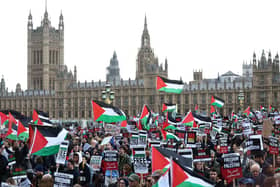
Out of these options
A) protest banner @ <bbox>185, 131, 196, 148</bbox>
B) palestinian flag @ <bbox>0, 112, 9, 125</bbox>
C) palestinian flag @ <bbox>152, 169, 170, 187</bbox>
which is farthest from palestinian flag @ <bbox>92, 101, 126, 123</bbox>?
palestinian flag @ <bbox>152, 169, 170, 187</bbox>

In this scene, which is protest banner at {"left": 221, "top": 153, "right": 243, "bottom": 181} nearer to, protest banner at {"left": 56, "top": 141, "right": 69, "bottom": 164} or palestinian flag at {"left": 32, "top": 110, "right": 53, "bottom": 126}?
protest banner at {"left": 56, "top": 141, "right": 69, "bottom": 164}

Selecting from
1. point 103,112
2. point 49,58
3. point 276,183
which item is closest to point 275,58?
point 49,58

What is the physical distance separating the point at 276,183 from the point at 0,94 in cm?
8783

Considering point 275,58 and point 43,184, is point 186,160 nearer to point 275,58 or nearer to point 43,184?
point 43,184

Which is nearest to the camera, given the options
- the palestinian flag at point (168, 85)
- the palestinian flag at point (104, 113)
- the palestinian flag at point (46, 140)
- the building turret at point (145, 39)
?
the palestinian flag at point (46, 140)

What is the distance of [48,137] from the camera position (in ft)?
34.9

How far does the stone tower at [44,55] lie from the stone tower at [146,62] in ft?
Result: 60.7

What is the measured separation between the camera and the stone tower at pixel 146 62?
241 ft

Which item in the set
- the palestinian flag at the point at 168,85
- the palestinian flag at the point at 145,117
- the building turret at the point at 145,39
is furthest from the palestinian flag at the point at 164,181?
the building turret at the point at 145,39

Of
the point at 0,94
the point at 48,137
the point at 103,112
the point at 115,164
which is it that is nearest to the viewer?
the point at 115,164

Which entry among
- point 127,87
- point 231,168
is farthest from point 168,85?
point 127,87

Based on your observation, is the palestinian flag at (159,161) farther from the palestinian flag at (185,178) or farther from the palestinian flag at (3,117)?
the palestinian flag at (3,117)

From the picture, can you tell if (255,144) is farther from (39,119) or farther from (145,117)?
(145,117)

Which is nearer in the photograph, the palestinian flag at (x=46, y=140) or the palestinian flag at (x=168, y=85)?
the palestinian flag at (x=46, y=140)
